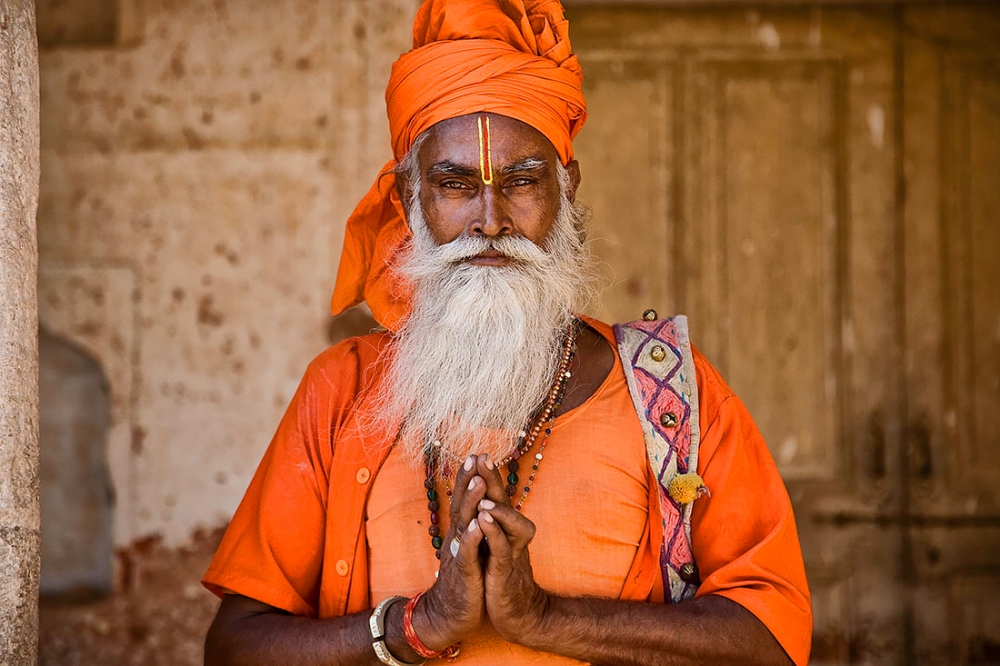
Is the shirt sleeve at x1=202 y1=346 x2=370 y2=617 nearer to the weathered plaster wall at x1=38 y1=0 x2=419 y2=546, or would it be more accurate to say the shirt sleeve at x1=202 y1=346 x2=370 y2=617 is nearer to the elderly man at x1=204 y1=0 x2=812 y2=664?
the elderly man at x1=204 y1=0 x2=812 y2=664

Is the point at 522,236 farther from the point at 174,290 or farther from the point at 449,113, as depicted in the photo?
the point at 174,290

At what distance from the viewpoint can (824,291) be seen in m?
4.21

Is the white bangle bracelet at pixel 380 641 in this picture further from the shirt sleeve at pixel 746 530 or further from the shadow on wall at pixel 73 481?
the shadow on wall at pixel 73 481

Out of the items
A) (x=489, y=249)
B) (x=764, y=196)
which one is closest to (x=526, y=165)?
(x=489, y=249)

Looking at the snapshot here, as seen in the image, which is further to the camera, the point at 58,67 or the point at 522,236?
the point at 58,67

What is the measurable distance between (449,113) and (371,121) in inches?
51.0

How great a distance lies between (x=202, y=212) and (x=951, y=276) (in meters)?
2.66

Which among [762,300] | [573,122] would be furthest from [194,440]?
[762,300]

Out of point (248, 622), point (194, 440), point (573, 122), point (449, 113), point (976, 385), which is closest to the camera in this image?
point (248, 622)

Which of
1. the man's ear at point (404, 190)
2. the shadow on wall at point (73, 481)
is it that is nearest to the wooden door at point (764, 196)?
the man's ear at point (404, 190)

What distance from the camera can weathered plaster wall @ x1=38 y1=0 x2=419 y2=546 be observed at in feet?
12.5

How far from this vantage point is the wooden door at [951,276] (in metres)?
4.11

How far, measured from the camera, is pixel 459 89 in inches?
102

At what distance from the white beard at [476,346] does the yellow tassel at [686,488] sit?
0.37 meters
